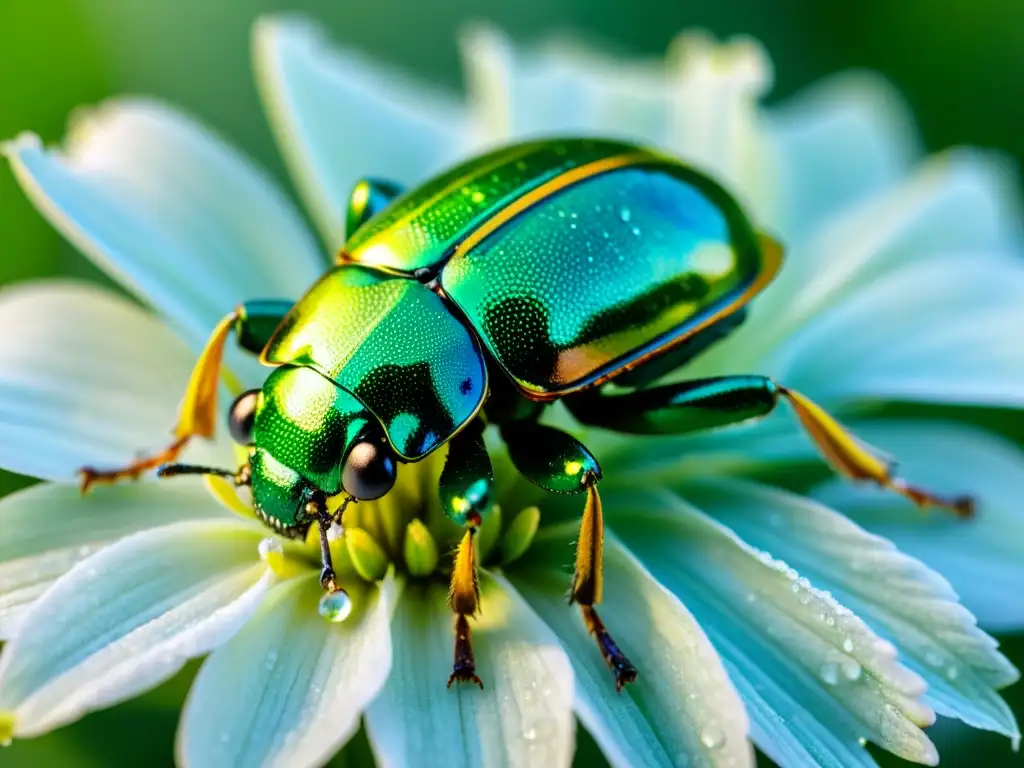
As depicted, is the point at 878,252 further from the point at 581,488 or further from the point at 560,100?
the point at 581,488

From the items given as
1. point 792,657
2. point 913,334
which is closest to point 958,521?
point 913,334

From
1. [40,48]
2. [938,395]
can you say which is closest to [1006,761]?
[938,395]

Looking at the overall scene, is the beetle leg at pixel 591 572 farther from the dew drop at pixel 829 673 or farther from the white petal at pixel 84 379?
the white petal at pixel 84 379

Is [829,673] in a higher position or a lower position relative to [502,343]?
lower

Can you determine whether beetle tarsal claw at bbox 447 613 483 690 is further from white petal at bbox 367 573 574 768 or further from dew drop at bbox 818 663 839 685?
dew drop at bbox 818 663 839 685

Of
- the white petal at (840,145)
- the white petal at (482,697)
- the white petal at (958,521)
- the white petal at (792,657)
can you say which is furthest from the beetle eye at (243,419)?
the white petal at (840,145)

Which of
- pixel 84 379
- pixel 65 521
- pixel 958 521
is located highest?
pixel 958 521
